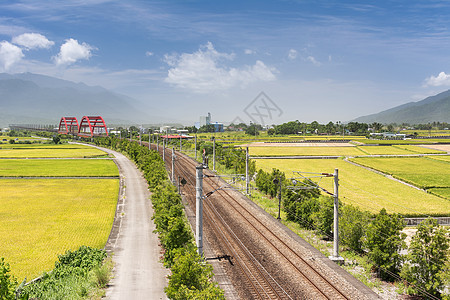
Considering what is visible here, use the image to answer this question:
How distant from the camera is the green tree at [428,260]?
21125 millimetres

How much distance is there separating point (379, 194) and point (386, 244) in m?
32.8

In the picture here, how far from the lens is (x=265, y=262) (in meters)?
26.7

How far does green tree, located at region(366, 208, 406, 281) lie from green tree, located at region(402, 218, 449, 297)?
201 centimetres

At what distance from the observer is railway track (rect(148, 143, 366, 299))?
72.6 ft

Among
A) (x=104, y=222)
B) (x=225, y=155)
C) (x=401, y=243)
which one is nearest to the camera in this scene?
(x=401, y=243)

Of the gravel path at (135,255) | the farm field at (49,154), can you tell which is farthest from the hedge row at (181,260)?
the farm field at (49,154)

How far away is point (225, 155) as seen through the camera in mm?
79312

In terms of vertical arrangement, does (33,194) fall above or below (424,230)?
below

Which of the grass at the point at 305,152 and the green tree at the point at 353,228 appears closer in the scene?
the green tree at the point at 353,228

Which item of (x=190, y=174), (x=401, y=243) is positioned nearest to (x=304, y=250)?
(x=401, y=243)

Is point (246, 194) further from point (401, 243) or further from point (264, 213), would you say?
point (401, 243)

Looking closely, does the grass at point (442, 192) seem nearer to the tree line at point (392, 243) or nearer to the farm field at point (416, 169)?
the farm field at point (416, 169)

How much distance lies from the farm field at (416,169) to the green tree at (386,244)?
39.2 meters

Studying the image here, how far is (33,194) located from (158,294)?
44.7 meters
